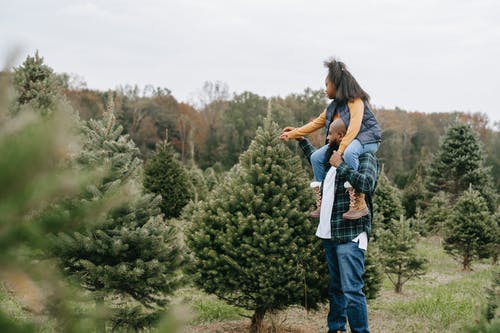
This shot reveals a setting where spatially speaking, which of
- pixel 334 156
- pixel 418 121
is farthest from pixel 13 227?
pixel 418 121

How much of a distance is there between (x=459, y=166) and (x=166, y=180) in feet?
40.8

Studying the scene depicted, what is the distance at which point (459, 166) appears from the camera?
2089cm

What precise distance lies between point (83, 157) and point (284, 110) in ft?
132

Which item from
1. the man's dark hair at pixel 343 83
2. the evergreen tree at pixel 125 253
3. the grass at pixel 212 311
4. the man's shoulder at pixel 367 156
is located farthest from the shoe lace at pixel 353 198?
the grass at pixel 212 311

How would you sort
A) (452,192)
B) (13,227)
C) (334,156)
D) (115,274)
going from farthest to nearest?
(452,192)
(334,156)
(115,274)
(13,227)

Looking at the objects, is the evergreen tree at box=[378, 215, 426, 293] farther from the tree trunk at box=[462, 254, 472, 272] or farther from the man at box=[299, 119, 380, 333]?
the man at box=[299, 119, 380, 333]

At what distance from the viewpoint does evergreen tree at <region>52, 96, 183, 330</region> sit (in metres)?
4.23

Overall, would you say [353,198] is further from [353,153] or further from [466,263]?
[466,263]

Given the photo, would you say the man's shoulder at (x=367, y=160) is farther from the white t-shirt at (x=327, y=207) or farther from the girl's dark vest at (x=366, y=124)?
the white t-shirt at (x=327, y=207)

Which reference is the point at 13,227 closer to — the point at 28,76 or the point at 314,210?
the point at 314,210

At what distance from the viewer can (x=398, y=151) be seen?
4388cm

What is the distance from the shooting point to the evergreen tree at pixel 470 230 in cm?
1238

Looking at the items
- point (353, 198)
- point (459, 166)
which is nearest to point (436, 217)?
point (459, 166)

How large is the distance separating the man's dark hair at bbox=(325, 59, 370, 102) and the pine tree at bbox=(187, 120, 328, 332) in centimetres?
92
